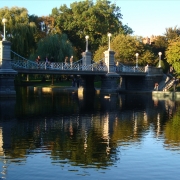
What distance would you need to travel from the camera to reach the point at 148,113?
82.0 ft

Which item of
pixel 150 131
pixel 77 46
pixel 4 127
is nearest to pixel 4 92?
pixel 4 127

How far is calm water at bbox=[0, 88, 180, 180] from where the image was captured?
1066cm

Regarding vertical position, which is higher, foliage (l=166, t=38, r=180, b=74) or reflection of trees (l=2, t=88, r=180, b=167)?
foliage (l=166, t=38, r=180, b=74)

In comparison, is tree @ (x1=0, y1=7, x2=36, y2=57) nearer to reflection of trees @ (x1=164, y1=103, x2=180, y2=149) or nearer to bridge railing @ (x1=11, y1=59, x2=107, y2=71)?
bridge railing @ (x1=11, y1=59, x2=107, y2=71)

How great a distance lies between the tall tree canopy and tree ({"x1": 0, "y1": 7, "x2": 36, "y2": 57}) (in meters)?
20.6

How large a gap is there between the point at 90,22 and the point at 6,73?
41.3m

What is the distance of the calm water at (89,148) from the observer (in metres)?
10.7

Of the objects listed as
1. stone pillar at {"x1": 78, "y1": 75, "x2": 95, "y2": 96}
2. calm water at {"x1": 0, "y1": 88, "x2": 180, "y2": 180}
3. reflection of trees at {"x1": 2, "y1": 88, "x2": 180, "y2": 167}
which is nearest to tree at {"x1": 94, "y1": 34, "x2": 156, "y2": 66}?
stone pillar at {"x1": 78, "y1": 75, "x2": 95, "y2": 96}

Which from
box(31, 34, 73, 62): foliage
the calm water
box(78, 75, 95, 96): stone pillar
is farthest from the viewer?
box(31, 34, 73, 62): foliage

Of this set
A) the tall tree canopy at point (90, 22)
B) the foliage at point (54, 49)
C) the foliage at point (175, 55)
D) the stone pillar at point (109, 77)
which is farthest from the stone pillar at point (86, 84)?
the tall tree canopy at point (90, 22)

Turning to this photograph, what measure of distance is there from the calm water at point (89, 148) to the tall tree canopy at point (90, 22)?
5445cm

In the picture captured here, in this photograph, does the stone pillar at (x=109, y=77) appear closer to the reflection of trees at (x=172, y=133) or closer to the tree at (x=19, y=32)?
the tree at (x=19, y=32)

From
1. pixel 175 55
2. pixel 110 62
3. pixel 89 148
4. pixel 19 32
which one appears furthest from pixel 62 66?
pixel 89 148

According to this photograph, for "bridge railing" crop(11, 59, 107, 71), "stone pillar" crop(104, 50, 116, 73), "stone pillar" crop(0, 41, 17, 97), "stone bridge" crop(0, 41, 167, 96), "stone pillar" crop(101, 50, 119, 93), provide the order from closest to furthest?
1. "stone pillar" crop(0, 41, 17, 97)
2. "stone bridge" crop(0, 41, 167, 96)
3. "bridge railing" crop(11, 59, 107, 71)
4. "stone pillar" crop(101, 50, 119, 93)
5. "stone pillar" crop(104, 50, 116, 73)
